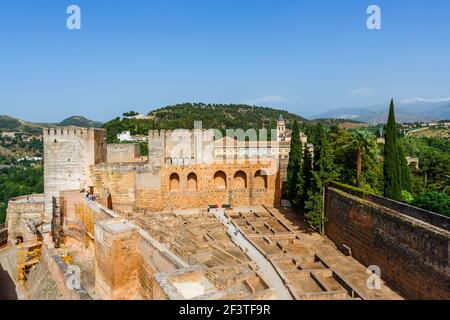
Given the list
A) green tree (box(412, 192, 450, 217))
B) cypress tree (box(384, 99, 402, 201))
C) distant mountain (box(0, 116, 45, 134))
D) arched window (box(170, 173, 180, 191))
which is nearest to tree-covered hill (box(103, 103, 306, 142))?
arched window (box(170, 173, 180, 191))

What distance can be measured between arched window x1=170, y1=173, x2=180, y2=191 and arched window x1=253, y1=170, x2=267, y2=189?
Result: 16.5 ft

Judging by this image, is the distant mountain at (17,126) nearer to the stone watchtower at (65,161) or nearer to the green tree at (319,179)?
the stone watchtower at (65,161)

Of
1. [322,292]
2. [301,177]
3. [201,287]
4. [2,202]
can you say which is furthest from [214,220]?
[2,202]

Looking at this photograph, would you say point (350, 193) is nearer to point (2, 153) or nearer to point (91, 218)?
point (91, 218)

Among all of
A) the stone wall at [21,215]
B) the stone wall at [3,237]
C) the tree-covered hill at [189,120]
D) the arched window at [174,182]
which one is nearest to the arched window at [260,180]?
the arched window at [174,182]

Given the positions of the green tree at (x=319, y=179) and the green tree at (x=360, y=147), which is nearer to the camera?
the green tree at (x=319, y=179)

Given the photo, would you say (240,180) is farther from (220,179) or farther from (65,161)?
(65,161)

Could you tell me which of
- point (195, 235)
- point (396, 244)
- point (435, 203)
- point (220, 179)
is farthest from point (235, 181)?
point (396, 244)

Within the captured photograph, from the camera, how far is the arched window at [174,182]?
22828mm

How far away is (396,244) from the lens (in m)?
13.0

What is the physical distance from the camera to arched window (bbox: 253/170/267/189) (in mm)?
23869

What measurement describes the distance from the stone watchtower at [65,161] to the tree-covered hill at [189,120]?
40310mm

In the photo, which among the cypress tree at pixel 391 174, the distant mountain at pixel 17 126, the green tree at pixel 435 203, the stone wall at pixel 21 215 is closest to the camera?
the green tree at pixel 435 203

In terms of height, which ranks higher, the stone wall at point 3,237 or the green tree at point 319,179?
the green tree at point 319,179
